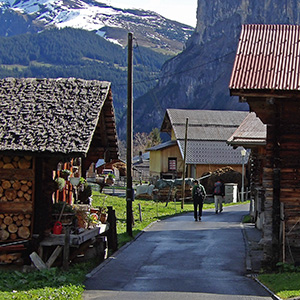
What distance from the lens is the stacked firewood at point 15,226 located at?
627 inches

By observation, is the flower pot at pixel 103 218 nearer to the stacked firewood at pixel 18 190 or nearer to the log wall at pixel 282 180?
the stacked firewood at pixel 18 190

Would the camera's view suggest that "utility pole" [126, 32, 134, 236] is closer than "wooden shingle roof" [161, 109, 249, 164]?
Yes

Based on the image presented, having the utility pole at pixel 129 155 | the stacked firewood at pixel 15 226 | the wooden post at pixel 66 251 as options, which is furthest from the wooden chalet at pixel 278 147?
the utility pole at pixel 129 155

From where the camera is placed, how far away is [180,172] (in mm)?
63594

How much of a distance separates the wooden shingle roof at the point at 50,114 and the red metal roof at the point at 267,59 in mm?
3762

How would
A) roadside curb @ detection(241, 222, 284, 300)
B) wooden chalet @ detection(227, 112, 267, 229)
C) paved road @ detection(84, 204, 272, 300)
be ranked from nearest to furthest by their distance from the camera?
roadside curb @ detection(241, 222, 284, 300)
paved road @ detection(84, 204, 272, 300)
wooden chalet @ detection(227, 112, 267, 229)

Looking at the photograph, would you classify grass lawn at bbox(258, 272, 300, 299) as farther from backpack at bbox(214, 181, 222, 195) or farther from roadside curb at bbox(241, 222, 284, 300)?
backpack at bbox(214, 181, 222, 195)

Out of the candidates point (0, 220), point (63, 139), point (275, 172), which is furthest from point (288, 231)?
point (0, 220)

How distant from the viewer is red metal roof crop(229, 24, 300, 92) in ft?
50.7

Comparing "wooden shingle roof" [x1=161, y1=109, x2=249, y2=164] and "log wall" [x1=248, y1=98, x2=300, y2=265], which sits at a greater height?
"wooden shingle roof" [x1=161, y1=109, x2=249, y2=164]

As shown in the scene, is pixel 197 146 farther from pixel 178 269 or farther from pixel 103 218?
pixel 178 269

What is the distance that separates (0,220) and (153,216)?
1926 cm

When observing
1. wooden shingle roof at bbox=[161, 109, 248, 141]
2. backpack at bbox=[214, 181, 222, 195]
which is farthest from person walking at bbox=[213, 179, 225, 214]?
wooden shingle roof at bbox=[161, 109, 248, 141]

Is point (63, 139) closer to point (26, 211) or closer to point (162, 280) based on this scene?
point (26, 211)
